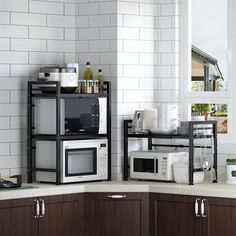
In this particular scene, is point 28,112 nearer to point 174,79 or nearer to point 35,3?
point 35,3

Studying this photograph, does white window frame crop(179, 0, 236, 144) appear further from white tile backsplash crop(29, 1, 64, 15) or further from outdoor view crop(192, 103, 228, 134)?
white tile backsplash crop(29, 1, 64, 15)

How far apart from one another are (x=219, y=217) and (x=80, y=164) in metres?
1.22

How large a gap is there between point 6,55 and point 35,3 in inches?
20.7

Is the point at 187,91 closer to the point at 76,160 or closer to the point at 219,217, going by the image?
the point at 76,160

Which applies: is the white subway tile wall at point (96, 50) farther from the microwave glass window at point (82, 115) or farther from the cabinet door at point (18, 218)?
the cabinet door at point (18, 218)

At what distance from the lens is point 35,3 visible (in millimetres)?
A: 5957

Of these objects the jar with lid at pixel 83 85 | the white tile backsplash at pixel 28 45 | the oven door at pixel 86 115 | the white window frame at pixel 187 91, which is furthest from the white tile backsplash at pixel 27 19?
the white window frame at pixel 187 91

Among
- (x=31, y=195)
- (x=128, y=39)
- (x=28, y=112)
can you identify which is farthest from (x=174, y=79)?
(x=31, y=195)

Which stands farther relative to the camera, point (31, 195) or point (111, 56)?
point (111, 56)

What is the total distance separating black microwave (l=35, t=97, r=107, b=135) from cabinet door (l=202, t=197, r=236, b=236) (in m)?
1.13

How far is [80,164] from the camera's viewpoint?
227 inches

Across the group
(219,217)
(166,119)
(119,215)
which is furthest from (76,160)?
(219,217)

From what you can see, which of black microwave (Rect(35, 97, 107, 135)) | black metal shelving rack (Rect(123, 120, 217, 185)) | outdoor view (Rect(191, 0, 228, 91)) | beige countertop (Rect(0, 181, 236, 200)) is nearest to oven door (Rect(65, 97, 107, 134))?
black microwave (Rect(35, 97, 107, 135))

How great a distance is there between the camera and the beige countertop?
Answer: 17.3ft
